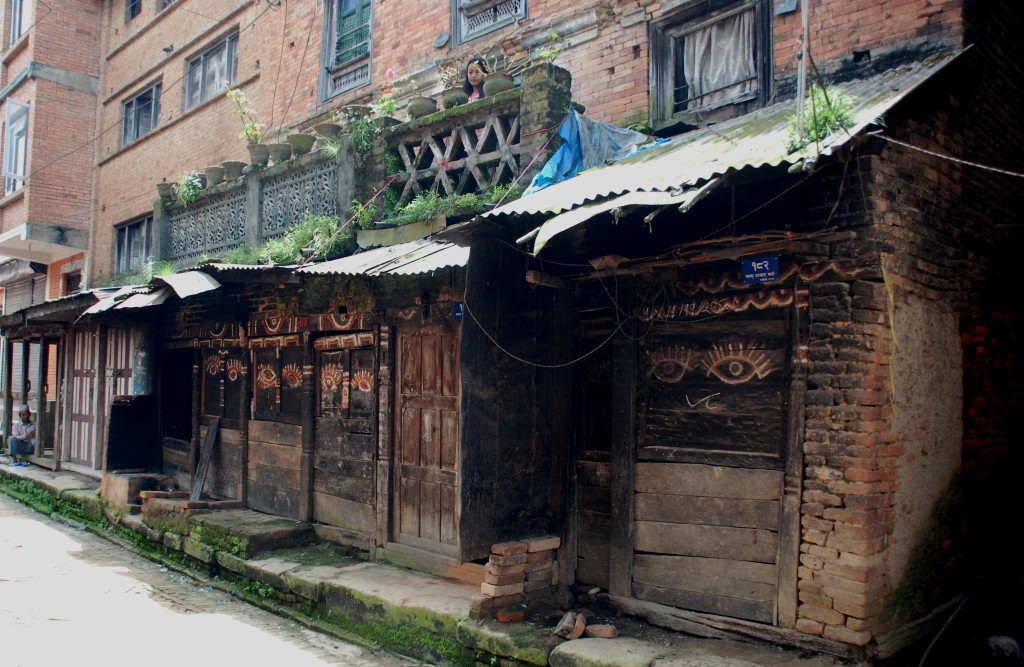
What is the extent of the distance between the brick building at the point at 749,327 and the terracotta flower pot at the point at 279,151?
240 centimetres

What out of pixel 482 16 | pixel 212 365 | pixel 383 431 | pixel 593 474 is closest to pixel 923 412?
pixel 593 474

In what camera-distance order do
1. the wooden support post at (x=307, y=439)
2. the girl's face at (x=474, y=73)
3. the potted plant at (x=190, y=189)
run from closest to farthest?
1. the girl's face at (x=474, y=73)
2. the wooden support post at (x=307, y=439)
3. the potted plant at (x=190, y=189)

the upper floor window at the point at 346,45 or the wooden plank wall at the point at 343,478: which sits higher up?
the upper floor window at the point at 346,45

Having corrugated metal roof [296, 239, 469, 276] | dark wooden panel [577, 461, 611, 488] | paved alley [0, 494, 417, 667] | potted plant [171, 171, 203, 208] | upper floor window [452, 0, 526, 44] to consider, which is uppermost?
upper floor window [452, 0, 526, 44]

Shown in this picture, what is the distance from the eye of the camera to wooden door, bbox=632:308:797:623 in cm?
543

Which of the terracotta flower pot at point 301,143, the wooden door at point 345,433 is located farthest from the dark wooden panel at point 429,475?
the terracotta flower pot at point 301,143

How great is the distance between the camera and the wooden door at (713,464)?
17.8 ft

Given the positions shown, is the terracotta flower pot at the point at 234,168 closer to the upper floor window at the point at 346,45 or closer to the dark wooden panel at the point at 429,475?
the upper floor window at the point at 346,45

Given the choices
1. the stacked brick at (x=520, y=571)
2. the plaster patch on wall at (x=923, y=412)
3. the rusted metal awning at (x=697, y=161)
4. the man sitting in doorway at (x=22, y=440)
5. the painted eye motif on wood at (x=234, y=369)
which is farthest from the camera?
the man sitting in doorway at (x=22, y=440)

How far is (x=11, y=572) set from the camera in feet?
28.1

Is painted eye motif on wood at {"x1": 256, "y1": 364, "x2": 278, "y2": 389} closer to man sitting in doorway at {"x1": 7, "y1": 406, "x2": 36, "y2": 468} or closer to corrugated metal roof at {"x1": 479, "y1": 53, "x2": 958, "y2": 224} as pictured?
corrugated metal roof at {"x1": 479, "y1": 53, "x2": 958, "y2": 224}

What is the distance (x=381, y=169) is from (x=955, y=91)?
18.4ft

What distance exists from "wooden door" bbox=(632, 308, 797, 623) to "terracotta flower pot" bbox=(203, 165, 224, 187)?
8324 mm

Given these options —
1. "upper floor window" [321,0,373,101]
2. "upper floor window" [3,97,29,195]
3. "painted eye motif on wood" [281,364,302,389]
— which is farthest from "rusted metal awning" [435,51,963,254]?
"upper floor window" [3,97,29,195]
